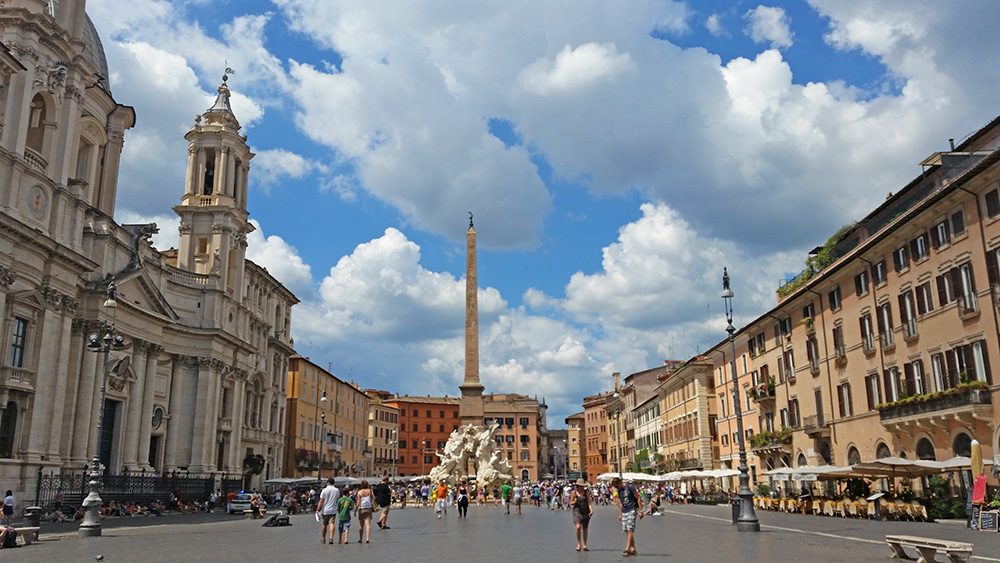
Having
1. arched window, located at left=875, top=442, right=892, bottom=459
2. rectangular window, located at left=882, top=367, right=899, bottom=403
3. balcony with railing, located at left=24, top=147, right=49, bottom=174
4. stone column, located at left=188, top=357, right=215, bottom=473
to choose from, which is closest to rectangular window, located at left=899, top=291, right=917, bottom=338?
rectangular window, located at left=882, top=367, right=899, bottom=403

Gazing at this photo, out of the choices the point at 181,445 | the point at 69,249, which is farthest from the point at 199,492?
the point at 69,249

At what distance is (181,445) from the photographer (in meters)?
44.8

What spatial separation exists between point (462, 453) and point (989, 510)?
35035 millimetres

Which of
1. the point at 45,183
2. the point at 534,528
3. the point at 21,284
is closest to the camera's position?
the point at 534,528

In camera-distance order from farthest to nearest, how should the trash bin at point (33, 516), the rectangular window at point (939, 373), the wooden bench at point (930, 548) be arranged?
the rectangular window at point (939, 373)
the trash bin at point (33, 516)
the wooden bench at point (930, 548)

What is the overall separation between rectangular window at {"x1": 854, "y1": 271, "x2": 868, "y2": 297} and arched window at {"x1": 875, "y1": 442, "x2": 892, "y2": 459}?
5.98 meters

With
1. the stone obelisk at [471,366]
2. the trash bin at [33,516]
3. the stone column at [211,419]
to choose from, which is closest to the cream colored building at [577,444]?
the stone obelisk at [471,366]

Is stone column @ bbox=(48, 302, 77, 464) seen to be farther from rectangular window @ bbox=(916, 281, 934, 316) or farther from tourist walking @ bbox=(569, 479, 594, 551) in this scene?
rectangular window @ bbox=(916, 281, 934, 316)

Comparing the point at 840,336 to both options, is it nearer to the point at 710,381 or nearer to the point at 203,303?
the point at 710,381

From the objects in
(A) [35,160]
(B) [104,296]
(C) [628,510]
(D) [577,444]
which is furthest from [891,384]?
(D) [577,444]

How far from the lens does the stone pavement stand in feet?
45.7

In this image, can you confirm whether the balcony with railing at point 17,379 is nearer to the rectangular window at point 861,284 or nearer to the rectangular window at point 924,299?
the rectangular window at point 924,299

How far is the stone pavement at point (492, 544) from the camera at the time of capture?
1394cm

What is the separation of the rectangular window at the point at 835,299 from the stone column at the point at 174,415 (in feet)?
114
